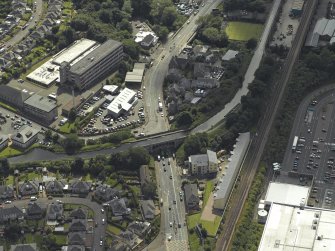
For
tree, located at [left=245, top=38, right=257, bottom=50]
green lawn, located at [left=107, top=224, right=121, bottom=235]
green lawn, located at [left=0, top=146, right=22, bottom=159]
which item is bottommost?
green lawn, located at [left=0, top=146, right=22, bottom=159]

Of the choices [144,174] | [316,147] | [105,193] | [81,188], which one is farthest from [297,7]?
[81,188]

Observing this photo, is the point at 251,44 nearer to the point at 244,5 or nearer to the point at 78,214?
the point at 244,5

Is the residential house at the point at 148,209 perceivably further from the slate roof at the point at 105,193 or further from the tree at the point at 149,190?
the slate roof at the point at 105,193

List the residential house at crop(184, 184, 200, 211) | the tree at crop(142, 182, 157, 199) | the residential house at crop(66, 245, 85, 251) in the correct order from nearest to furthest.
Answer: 1. the residential house at crop(66, 245, 85, 251)
2. the residential house at crop(184, 184, 200, 211)
3. the tree at crop(142, 182, 157, 199)

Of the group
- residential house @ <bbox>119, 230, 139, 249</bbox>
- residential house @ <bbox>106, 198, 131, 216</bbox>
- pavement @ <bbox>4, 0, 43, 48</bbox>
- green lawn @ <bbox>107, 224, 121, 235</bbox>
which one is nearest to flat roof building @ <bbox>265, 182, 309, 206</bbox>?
residential house @ <bbox>119, 230, 139, 249</bbox>

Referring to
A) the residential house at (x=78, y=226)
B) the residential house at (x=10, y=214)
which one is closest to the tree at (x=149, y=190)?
the residential house at (x=78, y=226)

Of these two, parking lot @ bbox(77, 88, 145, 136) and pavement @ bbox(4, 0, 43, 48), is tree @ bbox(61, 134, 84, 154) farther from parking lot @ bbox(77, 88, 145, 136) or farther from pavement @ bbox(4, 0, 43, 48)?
pavement @ bbox(4, 0, 43, 48)
